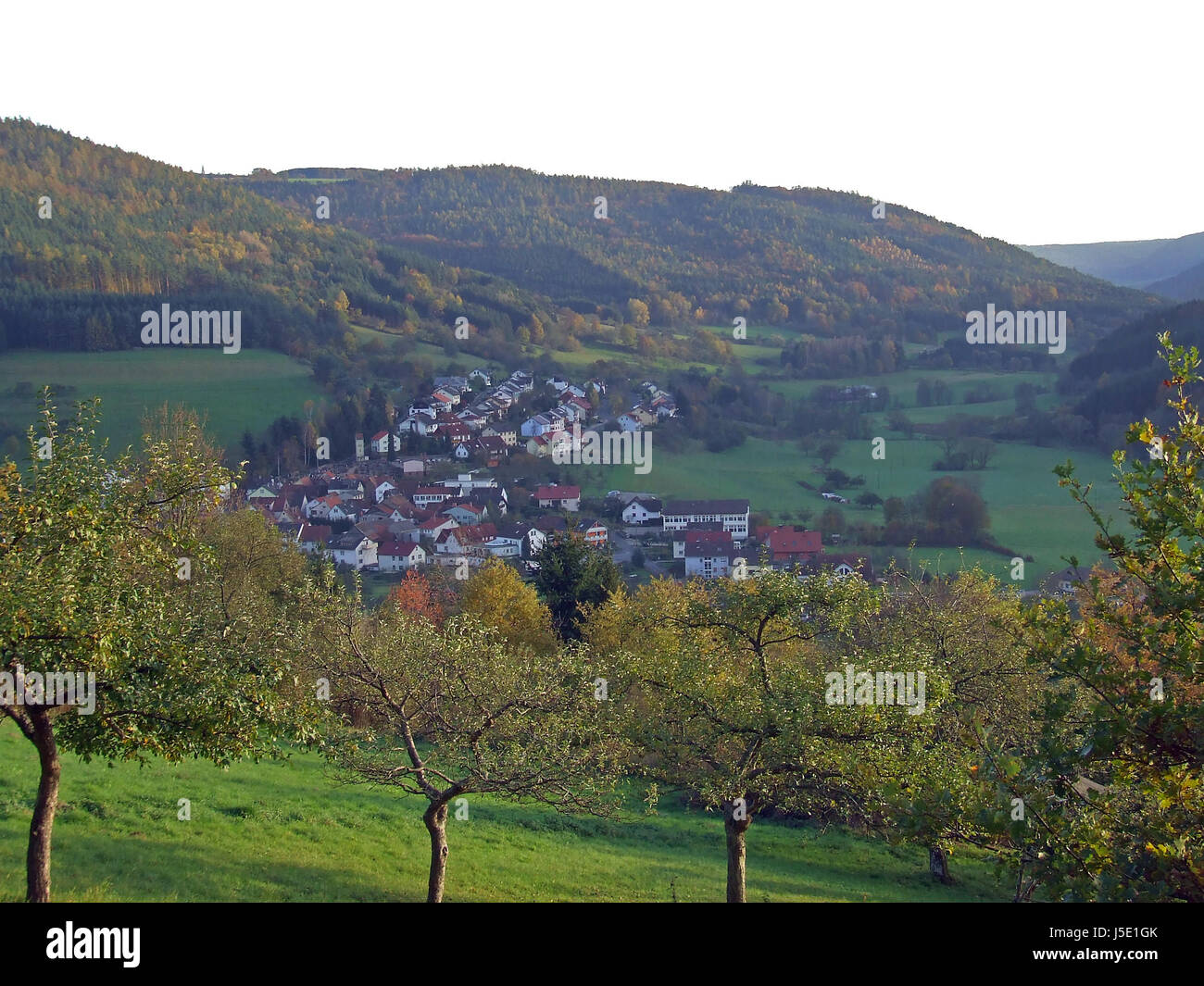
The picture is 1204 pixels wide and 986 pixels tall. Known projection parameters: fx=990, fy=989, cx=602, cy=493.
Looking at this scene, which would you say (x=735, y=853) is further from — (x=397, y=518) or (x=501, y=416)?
(x=501, y=416)

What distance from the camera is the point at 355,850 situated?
60.4 feet

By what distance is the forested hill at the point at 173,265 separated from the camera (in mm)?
107938

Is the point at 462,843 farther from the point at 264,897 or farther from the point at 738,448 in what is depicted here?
the point at 738,448

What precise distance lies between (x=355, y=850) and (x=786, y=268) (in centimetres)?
17022

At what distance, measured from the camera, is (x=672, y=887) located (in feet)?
58.6

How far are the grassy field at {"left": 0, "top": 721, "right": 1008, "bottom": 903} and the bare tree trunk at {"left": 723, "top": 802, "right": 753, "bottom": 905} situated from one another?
1.81m

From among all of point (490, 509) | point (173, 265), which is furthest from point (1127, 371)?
point (173, 265)

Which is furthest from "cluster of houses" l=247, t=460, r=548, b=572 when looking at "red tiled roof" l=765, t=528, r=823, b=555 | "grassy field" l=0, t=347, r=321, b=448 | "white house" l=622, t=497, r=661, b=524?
"red tiled roof" l=765, t=528, r=823, b=555

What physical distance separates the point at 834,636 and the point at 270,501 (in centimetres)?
6482

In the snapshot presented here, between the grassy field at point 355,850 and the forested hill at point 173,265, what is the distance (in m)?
95.0

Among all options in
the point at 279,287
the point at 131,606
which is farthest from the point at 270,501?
the point at 131,606

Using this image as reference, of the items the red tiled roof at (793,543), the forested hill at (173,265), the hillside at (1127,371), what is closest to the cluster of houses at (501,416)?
the forested hill at (173,265)

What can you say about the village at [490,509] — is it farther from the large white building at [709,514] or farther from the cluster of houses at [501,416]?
the cluster of houses at [501,416]

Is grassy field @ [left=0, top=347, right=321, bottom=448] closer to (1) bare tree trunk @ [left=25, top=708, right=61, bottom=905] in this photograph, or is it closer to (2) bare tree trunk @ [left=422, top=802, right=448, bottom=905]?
(2) bare tree trunk @ [left=422, top=802, right=448, bottom=905]
